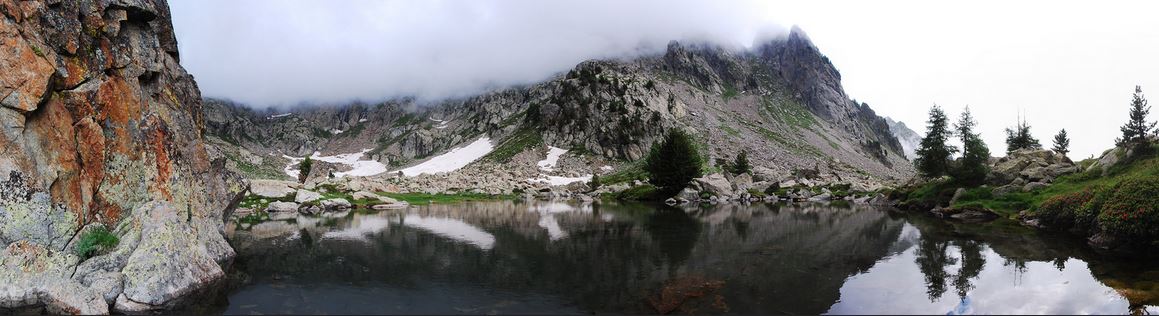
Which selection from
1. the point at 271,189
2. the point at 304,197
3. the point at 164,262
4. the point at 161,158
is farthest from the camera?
the point at 271,189

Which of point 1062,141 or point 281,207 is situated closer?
point 281,207

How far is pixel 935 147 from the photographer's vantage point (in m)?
67.1

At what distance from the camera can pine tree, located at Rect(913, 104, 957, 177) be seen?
66.3 metres

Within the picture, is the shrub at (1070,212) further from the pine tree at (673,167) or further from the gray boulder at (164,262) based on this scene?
the pine tree at (673,167)

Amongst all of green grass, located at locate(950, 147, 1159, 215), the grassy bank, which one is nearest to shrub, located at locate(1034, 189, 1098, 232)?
the grassy bank

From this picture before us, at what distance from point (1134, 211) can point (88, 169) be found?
44338 mm

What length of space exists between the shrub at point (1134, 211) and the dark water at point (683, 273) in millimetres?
1958

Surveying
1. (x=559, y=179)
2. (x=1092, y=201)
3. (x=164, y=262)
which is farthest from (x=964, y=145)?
(x=559, y=179)

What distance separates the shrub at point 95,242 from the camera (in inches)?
632

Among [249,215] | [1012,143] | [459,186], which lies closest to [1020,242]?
[249,215]

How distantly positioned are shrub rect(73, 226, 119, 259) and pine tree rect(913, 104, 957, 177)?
257 feet

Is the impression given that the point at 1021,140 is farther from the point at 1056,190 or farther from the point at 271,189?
the point at 271,189

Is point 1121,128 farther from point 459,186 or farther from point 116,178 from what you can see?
point 459,186

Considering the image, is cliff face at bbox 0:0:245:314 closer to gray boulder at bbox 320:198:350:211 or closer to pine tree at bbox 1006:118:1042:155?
gray boulder at bbox 320:198:350:211
